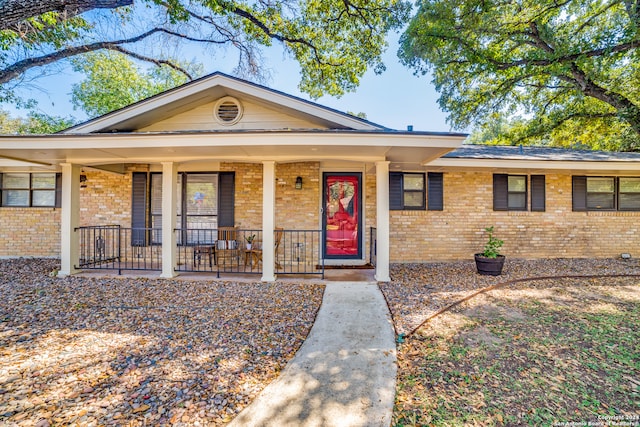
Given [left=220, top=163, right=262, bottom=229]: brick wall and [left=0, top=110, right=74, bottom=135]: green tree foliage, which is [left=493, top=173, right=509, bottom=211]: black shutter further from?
[left=0, top=110, right=74, bottom=135]: green tree foliage

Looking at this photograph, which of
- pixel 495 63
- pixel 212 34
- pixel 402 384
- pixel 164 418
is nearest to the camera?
pixel 164 418

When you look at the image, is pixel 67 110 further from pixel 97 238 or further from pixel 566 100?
pixel 566 100

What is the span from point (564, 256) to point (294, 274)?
316 inches

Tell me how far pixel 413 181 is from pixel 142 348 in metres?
7.18

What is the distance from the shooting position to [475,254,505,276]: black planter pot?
20.6 ft

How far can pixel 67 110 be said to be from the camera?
17469 mm

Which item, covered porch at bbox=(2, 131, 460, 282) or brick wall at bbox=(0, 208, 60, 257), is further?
brick wall at bbox=(0, 208, 60, 257)

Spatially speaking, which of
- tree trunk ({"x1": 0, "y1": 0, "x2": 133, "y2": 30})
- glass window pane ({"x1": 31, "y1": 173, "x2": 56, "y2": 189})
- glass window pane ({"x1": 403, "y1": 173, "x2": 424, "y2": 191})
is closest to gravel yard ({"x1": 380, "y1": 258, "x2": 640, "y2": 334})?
glass window pane ({"x1": 403, "y1": 173, "x2": 424, "y2": 191})

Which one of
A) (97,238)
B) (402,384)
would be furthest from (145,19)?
(402,384)

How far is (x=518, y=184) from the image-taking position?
26.6 feet

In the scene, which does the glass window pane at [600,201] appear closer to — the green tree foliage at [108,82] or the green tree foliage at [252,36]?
the green tree foliage at [252,36]

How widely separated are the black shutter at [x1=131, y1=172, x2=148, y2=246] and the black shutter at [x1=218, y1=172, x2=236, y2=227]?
2.07m

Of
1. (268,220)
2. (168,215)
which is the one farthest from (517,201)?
(168,215)

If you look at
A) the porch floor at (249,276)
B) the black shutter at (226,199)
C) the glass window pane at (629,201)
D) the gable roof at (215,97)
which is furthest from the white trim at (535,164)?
the black shutter at (226,199)
